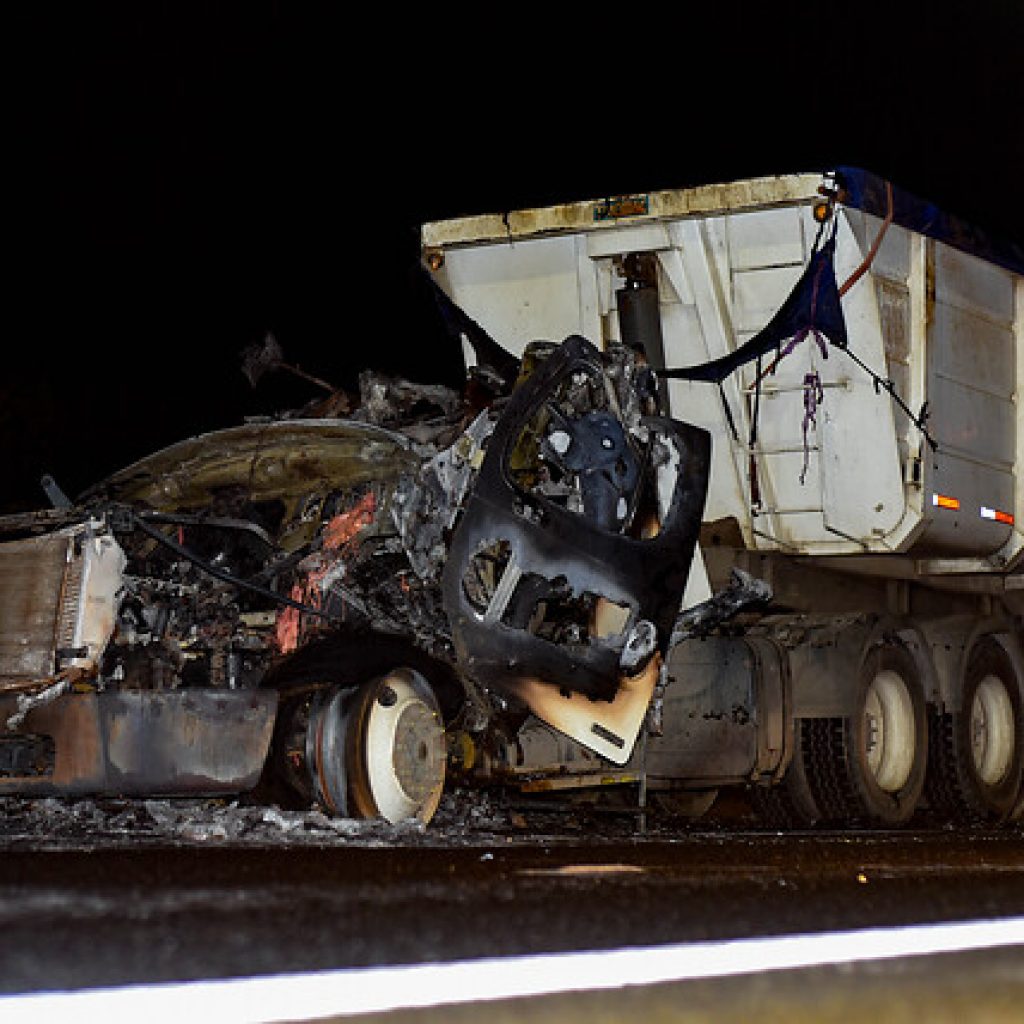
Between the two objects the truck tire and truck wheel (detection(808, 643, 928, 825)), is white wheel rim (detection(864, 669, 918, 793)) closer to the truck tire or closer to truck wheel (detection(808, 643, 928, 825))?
truck wheel (detection(808, 643, 928, 825))

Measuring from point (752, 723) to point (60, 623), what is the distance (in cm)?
373

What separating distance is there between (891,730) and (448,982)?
7778mm

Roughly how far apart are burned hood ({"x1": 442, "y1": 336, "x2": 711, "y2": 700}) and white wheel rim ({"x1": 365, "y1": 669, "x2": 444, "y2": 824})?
15.7 inches

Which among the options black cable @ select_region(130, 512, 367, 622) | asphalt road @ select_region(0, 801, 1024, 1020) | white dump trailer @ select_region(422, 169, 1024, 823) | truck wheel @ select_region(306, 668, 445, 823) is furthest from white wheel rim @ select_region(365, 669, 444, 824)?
white dump trailer @ select_region(422, 169, 1024, 823)

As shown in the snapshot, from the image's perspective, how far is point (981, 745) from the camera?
10359 mm

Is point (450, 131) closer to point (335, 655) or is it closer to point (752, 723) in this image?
point (752, 723)

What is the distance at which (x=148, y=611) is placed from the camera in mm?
6434

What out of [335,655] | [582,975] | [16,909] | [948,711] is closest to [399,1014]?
[582,975]

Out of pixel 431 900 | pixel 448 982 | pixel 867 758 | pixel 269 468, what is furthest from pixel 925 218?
pixel 448 982

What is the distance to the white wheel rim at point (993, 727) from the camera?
10328 millimetres

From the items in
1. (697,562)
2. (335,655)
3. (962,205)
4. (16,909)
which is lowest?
(16,909)

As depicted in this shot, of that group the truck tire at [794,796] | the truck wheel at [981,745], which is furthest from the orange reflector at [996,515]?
the truck tire at [794,796]

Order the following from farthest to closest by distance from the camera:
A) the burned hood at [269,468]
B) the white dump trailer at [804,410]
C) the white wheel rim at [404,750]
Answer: the white dump trailer at [804,410], the burned hood at [269,468], the white wheel rim at [404,750]

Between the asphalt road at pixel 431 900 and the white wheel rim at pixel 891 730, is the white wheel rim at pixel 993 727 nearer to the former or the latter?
the white wheel rim at pixel 891 730
